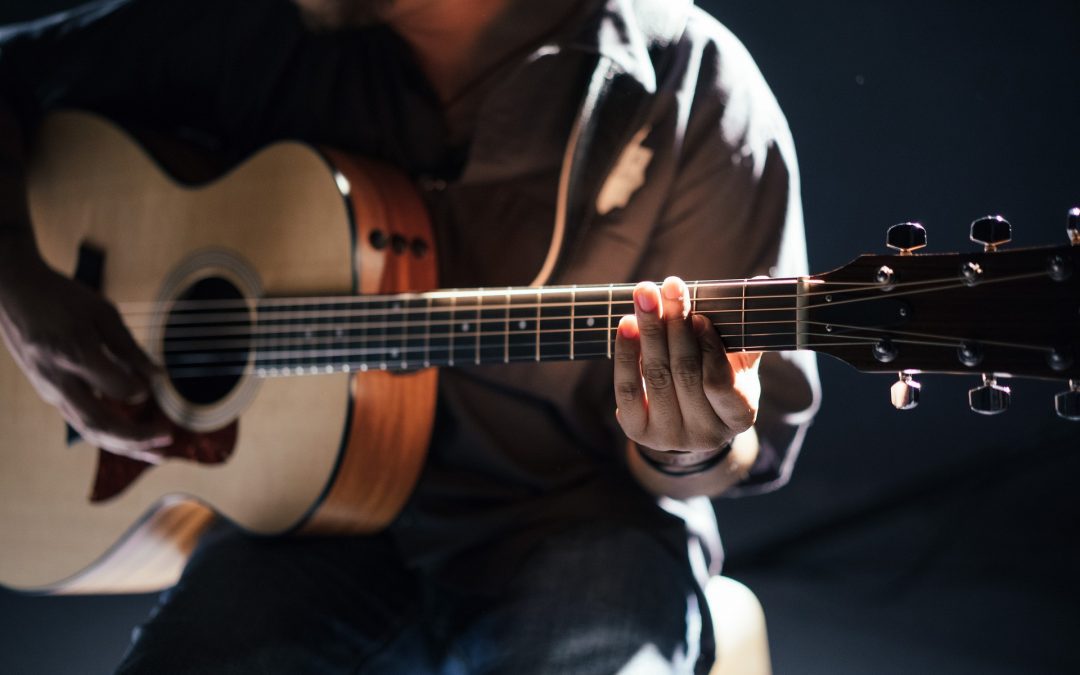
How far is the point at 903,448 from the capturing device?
1.33 m

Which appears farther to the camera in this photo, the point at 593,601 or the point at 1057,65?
the point at 1057,65

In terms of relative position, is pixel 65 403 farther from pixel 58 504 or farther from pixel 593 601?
pixel 593 601

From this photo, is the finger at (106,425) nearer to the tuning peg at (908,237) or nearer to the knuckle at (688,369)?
the knuckle at (688,369)

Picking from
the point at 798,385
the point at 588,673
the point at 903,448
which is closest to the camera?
the point at 588,673

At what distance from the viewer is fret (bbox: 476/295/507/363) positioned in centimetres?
89

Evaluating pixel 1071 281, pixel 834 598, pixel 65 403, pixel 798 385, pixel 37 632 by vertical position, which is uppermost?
pixel 1071 281

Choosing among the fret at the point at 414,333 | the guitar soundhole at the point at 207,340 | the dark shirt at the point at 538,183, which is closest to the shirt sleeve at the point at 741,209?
the dark shirt at the point at 538,183

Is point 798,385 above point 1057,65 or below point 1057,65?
below

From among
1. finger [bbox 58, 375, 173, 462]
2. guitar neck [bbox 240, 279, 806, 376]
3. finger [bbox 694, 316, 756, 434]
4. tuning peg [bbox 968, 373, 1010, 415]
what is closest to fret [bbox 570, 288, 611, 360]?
guitar neck [bbox 240, 279, 806, 376]

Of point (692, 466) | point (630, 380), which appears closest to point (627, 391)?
point (630, 380)

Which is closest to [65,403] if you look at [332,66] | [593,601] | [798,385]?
[332,66]

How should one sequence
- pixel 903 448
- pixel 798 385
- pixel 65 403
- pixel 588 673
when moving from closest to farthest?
pixel 588 673 < pixel 798 385 < pixel 65 403 < pixel 903 448

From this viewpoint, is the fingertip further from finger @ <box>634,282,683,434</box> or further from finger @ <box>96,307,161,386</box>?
finger @ <box>96,307,161,386</box>

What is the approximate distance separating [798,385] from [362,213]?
559 mm
